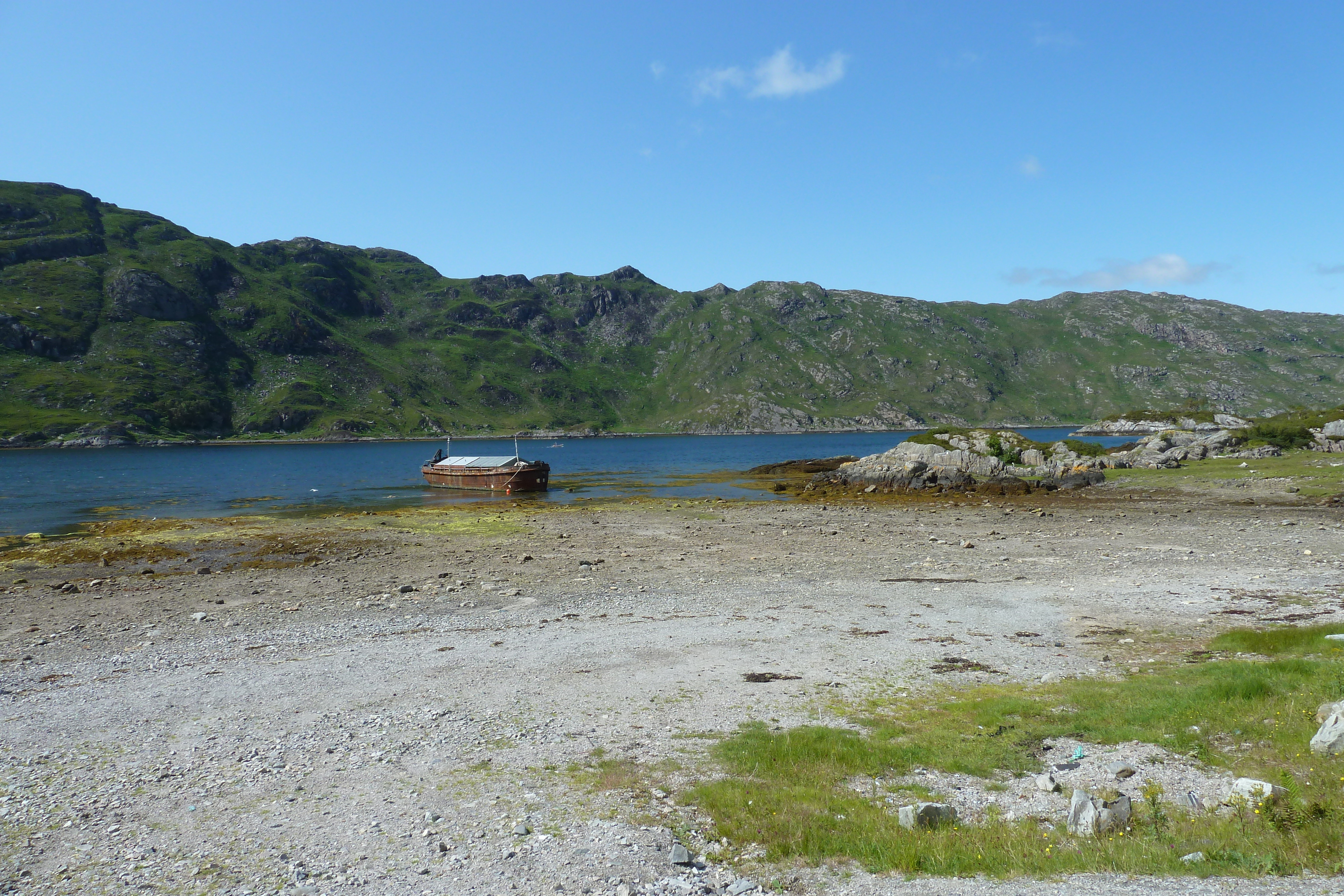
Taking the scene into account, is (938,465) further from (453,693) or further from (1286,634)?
(453,693)

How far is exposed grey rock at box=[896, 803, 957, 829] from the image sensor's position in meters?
8.25

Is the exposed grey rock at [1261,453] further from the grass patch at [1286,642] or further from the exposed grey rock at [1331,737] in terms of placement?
the exposed grey rock at [1331,737]

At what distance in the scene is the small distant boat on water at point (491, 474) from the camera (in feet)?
245

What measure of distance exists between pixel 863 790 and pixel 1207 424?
560ft

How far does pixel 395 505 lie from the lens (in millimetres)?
63156

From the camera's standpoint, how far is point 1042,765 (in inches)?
390

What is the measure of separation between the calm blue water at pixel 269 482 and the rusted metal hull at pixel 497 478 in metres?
2.36

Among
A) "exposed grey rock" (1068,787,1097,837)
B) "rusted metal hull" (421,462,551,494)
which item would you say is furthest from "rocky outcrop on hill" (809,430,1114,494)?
"exposed grey rock" (1068,787,1097,837)

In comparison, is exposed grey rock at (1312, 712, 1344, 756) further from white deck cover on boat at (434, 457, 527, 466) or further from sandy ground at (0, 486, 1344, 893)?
white deck cover on boat at (434, 457, 527, 466)

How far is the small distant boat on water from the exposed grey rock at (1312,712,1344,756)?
230 feet

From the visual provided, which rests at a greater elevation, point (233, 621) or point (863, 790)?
point (863, 790)

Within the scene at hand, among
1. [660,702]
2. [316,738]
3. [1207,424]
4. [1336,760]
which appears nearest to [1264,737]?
[1336,760]

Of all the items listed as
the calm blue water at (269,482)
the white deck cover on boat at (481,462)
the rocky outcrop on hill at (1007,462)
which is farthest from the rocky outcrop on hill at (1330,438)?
the white deck cover on boat at (481,462)

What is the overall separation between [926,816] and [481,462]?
78547 mm
